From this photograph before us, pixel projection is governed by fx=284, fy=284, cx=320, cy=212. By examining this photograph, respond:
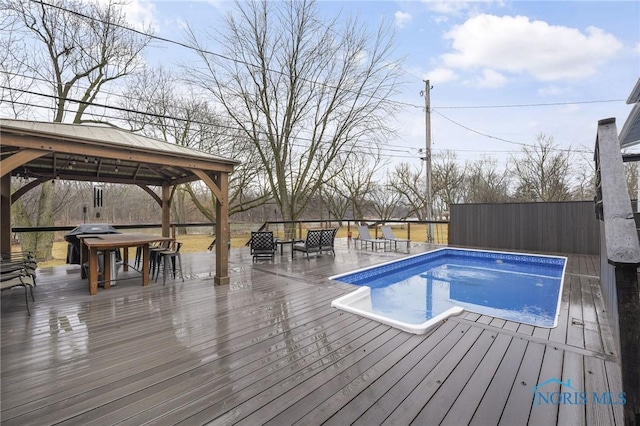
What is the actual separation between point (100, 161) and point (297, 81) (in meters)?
9.15

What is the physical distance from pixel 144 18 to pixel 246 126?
200 inches

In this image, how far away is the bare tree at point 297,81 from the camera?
1191 centimetres

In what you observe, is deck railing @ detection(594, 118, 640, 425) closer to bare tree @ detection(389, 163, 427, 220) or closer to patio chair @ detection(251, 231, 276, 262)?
patio chair @ detection(251, 231, 276, 262)

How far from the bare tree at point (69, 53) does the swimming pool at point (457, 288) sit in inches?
409

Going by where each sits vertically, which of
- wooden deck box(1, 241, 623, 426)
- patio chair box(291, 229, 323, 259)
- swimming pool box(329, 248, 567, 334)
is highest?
patio chair box(291, 229, 323, 259)

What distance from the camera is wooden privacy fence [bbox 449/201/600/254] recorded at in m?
7.98

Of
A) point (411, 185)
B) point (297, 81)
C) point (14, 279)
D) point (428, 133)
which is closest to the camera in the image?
point (14, 279)

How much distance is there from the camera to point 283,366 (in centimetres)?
228

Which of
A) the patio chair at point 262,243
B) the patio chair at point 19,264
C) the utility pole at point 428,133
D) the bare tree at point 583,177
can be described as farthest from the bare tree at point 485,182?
the patio chair at point 19,264

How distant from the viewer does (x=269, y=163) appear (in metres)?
14.0

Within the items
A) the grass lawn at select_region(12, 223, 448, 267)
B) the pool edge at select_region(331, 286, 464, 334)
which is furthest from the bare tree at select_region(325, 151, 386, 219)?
the pool edge at select_region(331, 286, 464, 334)

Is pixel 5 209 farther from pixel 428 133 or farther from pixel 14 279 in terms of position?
pixel 428 133

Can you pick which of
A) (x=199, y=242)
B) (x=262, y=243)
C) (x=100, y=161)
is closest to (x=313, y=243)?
(x=262, y=243)

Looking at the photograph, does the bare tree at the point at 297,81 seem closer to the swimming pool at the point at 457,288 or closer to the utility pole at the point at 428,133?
the utility pole at the point at 428,133
